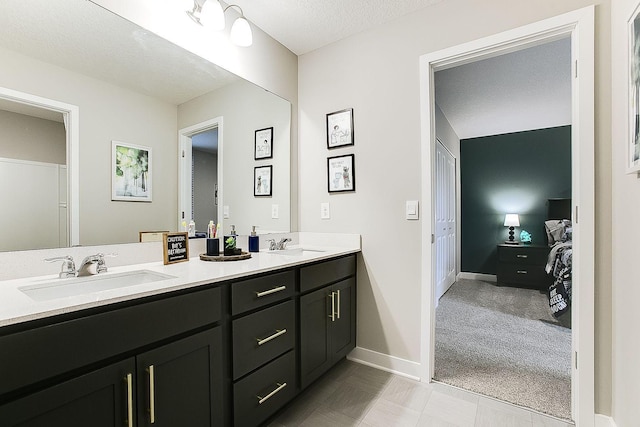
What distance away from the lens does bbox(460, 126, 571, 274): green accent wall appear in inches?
184

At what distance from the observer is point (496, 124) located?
455 centimetres

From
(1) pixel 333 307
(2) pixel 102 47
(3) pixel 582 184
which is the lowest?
(1) pixel 333 307

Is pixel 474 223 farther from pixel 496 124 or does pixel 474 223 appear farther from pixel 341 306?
pixel 341 306

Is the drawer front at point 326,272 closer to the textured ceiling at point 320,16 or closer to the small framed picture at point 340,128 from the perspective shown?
the small framed picture at point 340,128

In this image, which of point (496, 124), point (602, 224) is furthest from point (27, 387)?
point (496, 124)

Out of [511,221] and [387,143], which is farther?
[511,221]

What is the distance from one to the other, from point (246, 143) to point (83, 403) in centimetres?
168

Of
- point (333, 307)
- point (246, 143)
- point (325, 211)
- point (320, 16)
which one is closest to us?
point (333, 307)

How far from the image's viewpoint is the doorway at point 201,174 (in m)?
1.74

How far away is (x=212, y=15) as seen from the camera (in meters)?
1.64

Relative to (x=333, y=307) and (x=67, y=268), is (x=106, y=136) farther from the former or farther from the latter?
(x=333, y=307)

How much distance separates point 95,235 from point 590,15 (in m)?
2.63

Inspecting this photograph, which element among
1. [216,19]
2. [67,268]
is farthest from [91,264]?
[216,19]

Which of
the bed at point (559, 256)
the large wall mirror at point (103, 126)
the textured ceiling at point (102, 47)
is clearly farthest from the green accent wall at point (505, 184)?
the textured ceiling at point (102, 47)
